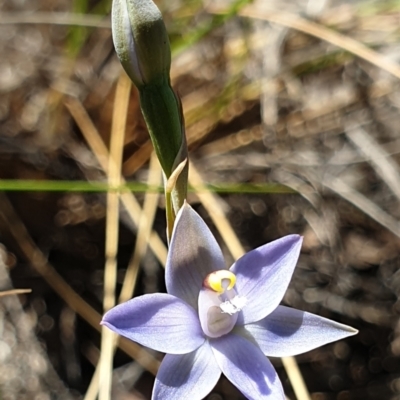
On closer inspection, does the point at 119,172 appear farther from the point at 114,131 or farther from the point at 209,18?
the point at 209,18

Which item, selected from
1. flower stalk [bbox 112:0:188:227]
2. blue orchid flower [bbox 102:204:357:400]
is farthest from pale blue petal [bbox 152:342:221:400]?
flower stalk [bbox 112:0:188:227]

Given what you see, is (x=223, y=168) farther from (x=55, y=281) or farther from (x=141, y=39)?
(x=141, y=39)

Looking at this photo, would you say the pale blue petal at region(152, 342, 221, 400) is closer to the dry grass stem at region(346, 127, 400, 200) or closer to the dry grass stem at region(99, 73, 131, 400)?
the dry grass stem at region(99, 73, 131, 400)

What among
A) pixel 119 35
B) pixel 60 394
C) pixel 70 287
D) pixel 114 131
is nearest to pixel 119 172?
pixel 114 131

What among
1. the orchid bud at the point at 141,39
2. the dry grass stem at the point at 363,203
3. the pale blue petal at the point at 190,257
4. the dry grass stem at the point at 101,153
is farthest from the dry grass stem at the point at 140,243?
the orchid bud at the point at 141,39

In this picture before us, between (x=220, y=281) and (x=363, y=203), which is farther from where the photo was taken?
(x=363, y=203)

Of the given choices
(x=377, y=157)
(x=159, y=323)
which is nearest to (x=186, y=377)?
(x=159, y=323)

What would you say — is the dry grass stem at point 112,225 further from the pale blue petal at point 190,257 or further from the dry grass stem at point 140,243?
the pale blue petal at point 190,257
